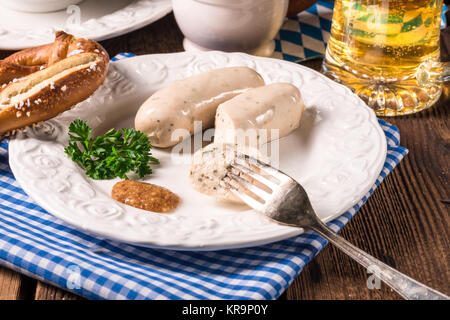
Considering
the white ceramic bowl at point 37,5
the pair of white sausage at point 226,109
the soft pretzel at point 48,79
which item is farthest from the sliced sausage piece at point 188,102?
the white ceramic bowl at point 37,5

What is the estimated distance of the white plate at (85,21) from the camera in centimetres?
203

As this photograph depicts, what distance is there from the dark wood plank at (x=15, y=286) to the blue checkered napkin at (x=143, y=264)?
0.03 metres

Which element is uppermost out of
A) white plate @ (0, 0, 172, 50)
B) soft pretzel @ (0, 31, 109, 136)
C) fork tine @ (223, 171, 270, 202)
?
soft pretzel @ (0, 31, 109, 136)

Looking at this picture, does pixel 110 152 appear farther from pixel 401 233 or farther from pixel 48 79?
pixel 401 233

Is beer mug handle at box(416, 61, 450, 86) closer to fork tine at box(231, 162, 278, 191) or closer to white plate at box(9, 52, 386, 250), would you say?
white plate at box(9, 52, 386, 250)

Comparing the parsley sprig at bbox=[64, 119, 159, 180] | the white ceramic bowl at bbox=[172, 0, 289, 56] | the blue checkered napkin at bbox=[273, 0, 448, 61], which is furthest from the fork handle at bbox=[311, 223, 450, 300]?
the blue checkered napkin at bbox=[273, 0, 448, 61]

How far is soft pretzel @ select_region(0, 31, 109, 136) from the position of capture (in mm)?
1537

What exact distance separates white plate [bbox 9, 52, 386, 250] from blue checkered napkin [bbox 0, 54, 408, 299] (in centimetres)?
7

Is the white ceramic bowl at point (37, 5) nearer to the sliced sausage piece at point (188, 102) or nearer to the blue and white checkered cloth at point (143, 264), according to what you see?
the sliced sausage piece at point (188, 102)

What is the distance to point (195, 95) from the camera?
5.43ft

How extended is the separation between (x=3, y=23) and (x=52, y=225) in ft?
3.54

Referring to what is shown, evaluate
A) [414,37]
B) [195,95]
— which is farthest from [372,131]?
[195,95]
